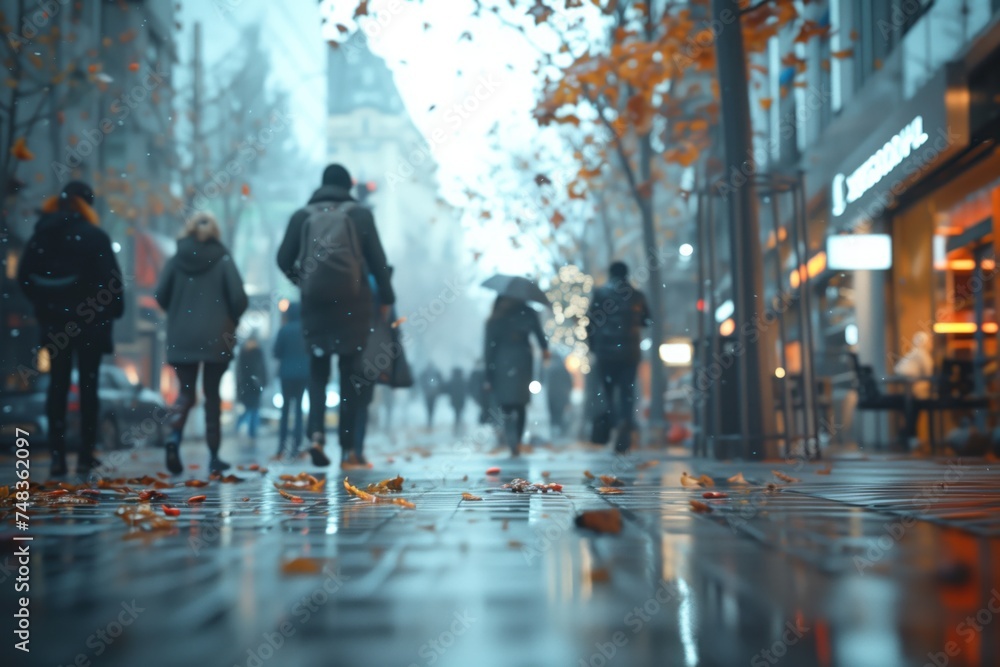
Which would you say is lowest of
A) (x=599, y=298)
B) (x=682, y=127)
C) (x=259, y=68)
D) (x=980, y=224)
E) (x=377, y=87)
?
(x=599, y=298)

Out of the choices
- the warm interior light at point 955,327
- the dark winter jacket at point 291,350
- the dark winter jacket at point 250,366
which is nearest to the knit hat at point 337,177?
the dark winter jacket at point 291,350

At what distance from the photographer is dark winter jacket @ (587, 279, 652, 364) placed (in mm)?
15141

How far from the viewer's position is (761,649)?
9.77 ft

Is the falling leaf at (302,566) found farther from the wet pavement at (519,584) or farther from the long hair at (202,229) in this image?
the long hair at (202,229)

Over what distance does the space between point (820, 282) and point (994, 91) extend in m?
12.0

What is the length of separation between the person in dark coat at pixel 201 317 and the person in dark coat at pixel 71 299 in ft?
1.36

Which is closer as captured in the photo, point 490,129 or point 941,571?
point 941,571

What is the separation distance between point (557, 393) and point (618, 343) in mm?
16674

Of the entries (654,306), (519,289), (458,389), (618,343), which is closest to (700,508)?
(618,343)

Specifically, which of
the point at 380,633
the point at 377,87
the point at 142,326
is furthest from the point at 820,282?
the point at 377,87

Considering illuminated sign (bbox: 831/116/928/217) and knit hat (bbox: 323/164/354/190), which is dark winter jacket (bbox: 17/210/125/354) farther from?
illuminated sign (bbox: 831/116/928/217)

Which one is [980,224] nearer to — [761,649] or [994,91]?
[994,91]

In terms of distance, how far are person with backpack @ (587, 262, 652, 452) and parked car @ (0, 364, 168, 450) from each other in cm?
658

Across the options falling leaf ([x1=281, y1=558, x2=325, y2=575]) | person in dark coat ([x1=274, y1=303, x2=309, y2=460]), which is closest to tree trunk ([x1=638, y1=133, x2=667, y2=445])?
person in dark coat ([x1=274, y1=303, x2=309, y2=460])
